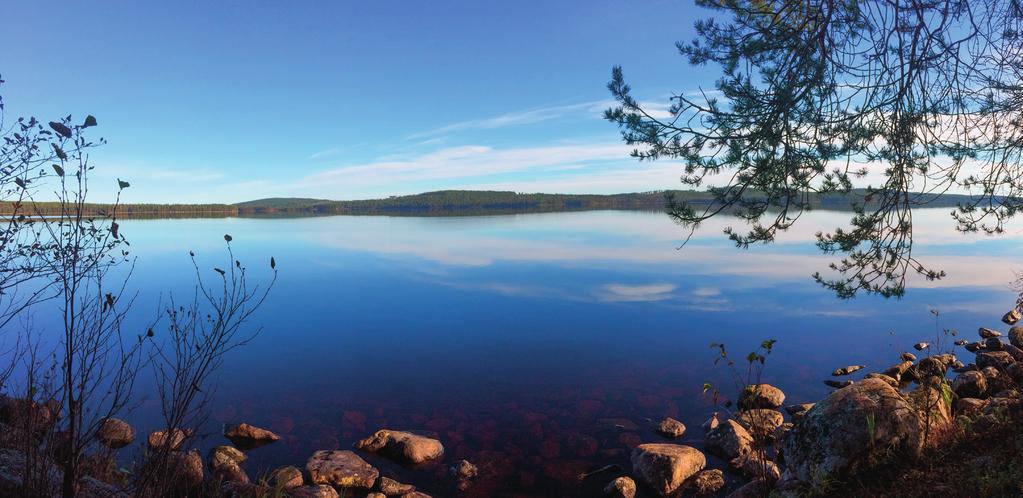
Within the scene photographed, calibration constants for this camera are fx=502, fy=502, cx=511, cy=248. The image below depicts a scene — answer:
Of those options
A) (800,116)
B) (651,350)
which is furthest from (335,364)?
(800,116)

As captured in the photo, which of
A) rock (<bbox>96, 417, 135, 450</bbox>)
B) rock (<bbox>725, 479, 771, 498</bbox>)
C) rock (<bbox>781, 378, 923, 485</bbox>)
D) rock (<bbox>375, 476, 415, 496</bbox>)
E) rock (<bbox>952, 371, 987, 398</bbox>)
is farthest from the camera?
rock (<bbox>952, 371, 987, 398</bbox>)

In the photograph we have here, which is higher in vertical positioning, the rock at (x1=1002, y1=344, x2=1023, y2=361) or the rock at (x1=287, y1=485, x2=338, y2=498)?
the rock at (x1=1002, y1=344, x2=1023, y2=361)

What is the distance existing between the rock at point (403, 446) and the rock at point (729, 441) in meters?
5.16

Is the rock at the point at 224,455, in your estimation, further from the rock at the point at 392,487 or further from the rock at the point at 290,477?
the rock at the point at 392,487

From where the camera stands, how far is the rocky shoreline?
19.0 feet

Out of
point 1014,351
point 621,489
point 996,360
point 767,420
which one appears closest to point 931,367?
point 996,360

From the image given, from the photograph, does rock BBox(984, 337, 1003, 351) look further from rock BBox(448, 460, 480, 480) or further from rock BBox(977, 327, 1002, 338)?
rock BBox(448, 460, 480, 480)

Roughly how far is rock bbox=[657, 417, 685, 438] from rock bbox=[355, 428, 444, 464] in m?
4.51

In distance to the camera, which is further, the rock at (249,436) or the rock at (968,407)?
the rock at (249,436)

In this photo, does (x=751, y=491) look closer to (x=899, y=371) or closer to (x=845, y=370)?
(x=899, y=371)

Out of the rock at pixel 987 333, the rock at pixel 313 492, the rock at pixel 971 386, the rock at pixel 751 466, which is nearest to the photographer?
the rock at pixel 313 492

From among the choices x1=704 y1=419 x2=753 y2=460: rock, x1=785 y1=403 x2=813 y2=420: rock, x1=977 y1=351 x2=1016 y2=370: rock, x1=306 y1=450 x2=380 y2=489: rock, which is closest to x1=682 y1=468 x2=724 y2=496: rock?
x1=704 y1=419 x2=753 y2=460: rock

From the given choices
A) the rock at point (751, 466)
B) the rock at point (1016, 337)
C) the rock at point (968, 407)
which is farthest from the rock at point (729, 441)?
the rock at point (1016, 337)

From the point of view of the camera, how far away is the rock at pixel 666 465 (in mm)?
8062
